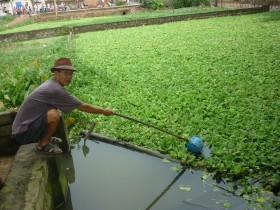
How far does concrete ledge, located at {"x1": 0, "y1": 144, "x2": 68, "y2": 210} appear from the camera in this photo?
2887 millimetres

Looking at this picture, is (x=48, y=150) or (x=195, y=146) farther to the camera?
(x=195, y=146)

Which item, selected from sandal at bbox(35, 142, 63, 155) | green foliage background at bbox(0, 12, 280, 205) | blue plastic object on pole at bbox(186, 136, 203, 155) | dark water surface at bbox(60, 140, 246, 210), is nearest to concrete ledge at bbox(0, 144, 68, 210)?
sandal at bbox(35, 142, 63, 155)

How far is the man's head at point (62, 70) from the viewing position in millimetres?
3712

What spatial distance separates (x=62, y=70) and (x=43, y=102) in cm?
50

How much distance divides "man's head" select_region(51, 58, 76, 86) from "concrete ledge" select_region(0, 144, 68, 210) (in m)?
1.05

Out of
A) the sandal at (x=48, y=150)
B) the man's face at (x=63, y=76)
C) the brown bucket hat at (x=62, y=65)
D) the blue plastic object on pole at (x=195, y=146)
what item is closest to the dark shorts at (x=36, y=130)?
the sandal at (x=48, y=150)

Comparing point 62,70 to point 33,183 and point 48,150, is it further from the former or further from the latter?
point 33,183

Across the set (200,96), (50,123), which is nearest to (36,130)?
(50,123)

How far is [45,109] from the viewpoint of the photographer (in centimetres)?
372

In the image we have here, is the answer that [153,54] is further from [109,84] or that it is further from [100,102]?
[100,102]

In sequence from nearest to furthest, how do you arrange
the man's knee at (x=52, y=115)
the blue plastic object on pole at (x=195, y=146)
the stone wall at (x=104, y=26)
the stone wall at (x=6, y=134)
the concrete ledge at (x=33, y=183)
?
the concrete ledge at (x=33, y=183), the man's knee at (x=52, y=115), the stone wall at (x=6, y=134), the blue plastic object on pole at (x=195, y=146), the stone wall at (x=104, y=26)

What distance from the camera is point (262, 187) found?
12.4ft

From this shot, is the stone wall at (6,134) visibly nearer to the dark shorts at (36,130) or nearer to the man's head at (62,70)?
the dark shorts at (36,130)

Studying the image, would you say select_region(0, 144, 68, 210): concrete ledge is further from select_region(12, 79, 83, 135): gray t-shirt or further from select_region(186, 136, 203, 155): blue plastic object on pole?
select_region(186, 136, 203, 155): blue plastic object on pole
